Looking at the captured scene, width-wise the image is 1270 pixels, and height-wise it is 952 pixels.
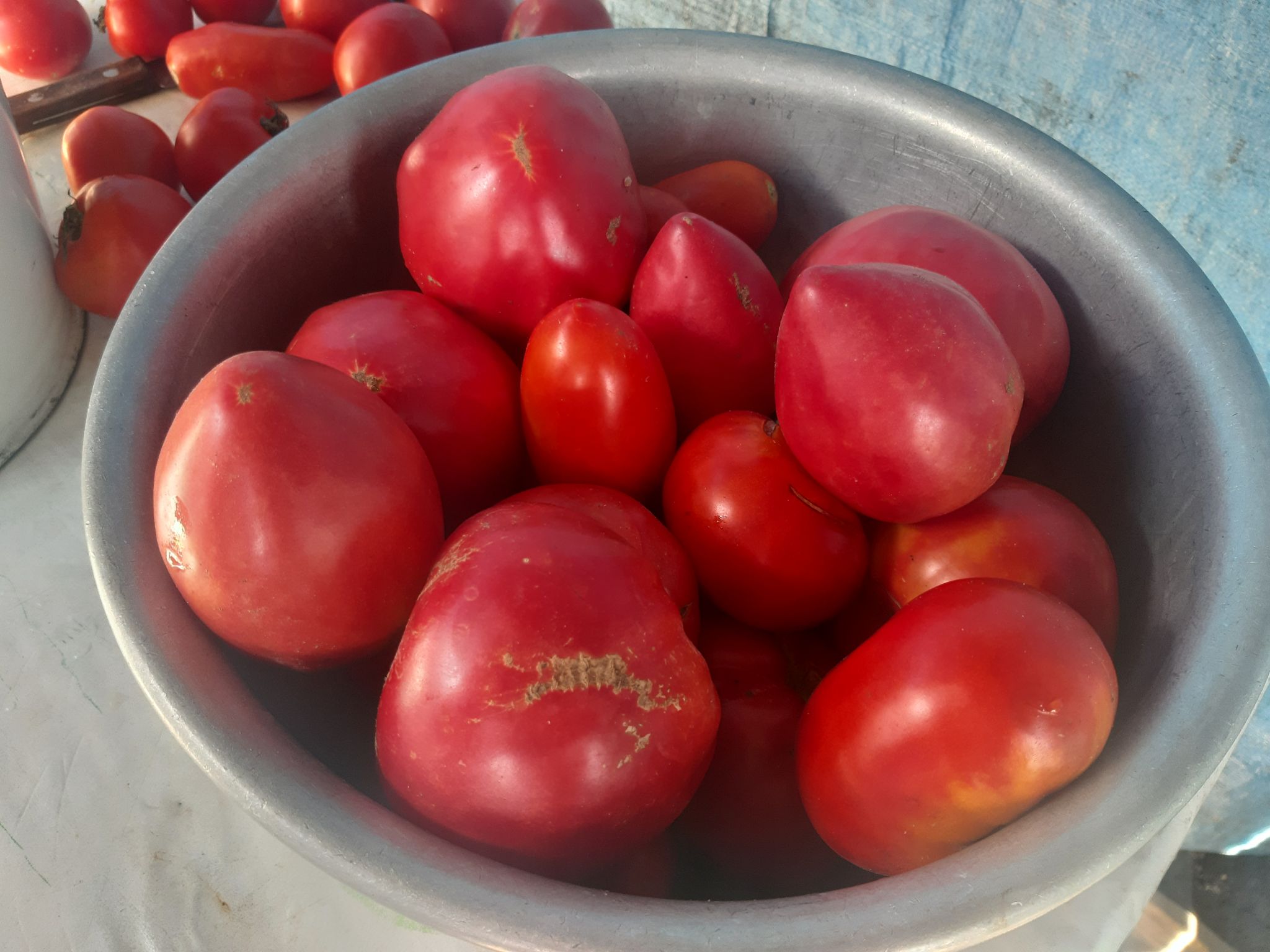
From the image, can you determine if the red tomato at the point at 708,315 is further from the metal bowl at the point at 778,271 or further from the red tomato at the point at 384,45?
the red tomato at the point at 384,45

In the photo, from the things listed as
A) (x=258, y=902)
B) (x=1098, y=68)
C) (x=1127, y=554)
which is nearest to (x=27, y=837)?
(x=258, y=902)

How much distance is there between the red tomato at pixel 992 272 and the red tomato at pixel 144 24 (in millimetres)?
672

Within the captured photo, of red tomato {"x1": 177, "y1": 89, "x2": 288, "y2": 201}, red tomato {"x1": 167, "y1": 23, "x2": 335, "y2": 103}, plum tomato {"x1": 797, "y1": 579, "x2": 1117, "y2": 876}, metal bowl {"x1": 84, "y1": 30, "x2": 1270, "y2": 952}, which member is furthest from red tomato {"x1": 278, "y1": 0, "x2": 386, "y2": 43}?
plum tomato {"x1": 797, "y1": 579, "x2": 1117, "y2": 876}

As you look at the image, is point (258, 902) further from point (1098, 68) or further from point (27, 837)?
point (1098, 68)

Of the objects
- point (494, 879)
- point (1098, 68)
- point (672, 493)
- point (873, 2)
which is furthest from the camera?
point (873, 2)

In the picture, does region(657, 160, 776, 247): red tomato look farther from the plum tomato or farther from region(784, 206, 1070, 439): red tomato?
the plum tomato

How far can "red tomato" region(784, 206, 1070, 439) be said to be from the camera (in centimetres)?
42

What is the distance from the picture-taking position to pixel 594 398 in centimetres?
39

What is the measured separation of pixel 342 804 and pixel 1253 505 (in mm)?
346

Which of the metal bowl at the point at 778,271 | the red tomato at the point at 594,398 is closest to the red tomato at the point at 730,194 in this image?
Result: the metal bowl at the point at 778,271

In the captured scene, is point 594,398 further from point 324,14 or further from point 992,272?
point 324,14

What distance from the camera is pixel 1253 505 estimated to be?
1.17ft

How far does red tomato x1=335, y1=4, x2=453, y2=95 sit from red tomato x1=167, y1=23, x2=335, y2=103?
5 centimetres

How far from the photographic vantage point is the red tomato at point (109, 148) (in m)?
0.69
